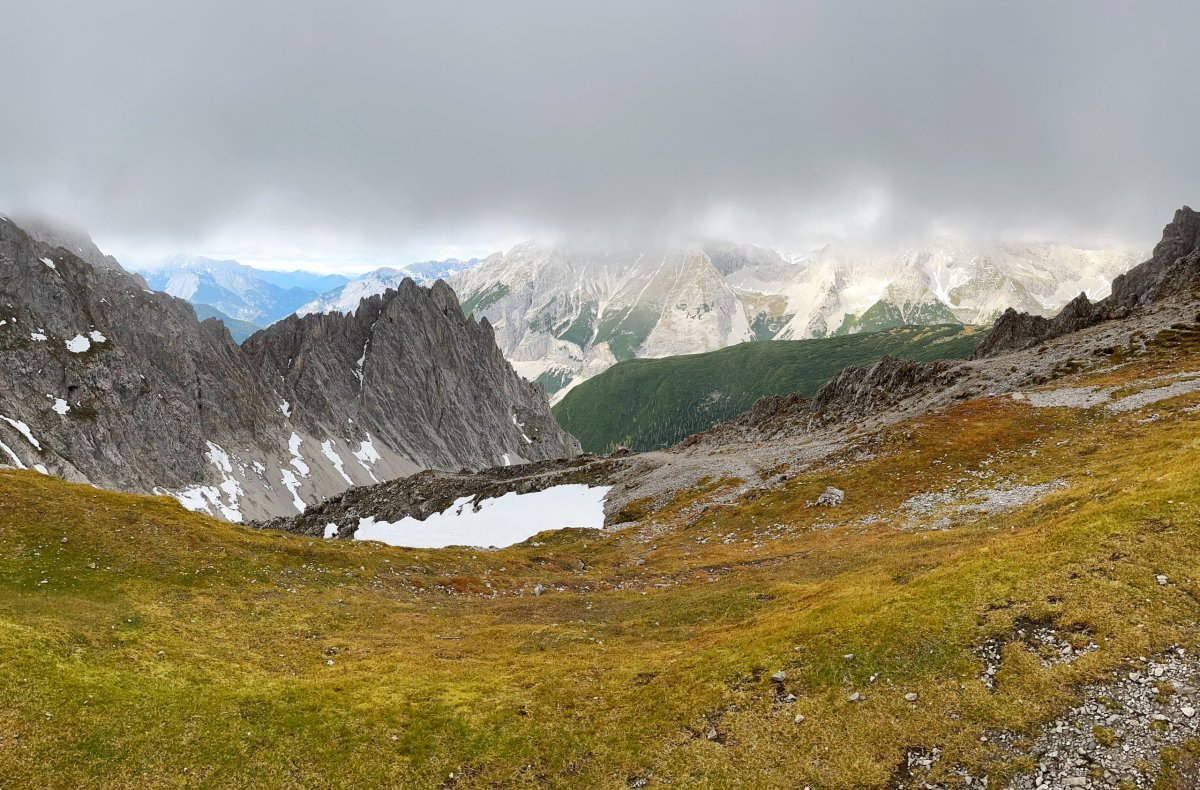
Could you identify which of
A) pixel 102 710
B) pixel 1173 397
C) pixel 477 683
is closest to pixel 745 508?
pixel 1173 397

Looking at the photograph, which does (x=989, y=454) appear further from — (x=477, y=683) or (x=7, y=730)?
(x=7, y=730)

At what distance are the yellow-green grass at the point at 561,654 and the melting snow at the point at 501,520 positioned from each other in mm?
47706

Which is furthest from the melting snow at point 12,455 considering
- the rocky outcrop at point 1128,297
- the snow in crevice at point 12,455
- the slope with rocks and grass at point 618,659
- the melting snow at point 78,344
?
the rocky outcrop at point 1128,297

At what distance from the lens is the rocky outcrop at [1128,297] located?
112438 mm

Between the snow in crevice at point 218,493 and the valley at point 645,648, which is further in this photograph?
the snow in crevice at point 218,493

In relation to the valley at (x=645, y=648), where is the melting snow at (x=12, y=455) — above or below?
above

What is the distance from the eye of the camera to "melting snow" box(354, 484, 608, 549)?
90.4m

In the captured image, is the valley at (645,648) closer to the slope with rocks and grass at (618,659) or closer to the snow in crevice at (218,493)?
the slope with rocks and grass at (618,659)

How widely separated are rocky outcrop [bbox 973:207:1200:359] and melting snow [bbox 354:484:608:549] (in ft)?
314

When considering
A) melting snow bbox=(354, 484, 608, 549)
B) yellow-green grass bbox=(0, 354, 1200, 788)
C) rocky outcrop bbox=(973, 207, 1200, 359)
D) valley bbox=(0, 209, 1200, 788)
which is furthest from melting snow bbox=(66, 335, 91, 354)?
rocky outcrop bbox=(973, 207, 1200, 359)

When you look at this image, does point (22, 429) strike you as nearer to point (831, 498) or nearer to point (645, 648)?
point (831, 498)

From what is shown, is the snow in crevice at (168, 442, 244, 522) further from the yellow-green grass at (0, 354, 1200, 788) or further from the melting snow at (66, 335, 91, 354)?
the yellow-green grass at (0, 354, 1200, 788)

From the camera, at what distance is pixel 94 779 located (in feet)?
56.2

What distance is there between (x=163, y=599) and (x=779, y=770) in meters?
31.7
